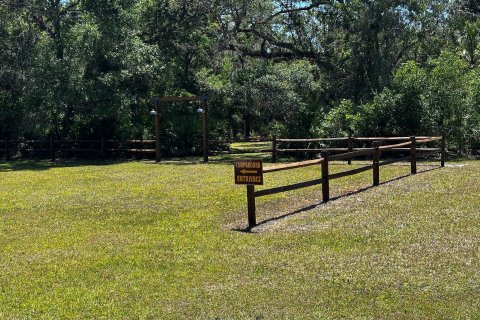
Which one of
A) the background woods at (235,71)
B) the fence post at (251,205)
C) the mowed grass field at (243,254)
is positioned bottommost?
the mowed grass field at (243,254)

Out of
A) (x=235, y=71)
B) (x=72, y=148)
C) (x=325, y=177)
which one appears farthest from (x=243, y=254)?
(x=72, y=148)

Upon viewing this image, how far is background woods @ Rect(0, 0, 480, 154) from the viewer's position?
75.9 ft

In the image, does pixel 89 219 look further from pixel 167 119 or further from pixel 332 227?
pixel 167 119

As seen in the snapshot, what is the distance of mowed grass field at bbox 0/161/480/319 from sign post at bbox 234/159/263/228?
1.08 feet

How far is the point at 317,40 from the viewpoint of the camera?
30.0 m

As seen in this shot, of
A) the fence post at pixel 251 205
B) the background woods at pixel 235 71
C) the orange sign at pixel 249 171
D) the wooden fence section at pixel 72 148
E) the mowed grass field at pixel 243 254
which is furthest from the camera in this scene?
the wooden fence section at pixel 72 148

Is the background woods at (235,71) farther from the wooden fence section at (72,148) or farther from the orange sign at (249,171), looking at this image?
the orange sign at (249,171)

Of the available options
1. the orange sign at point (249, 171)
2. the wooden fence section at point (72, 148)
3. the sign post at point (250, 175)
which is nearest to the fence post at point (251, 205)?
the sign post at point (250, 175)

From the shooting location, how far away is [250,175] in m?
9.33

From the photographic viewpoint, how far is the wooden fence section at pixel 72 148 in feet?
90.0

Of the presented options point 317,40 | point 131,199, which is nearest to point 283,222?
point 131,199

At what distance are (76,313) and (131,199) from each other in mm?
7457

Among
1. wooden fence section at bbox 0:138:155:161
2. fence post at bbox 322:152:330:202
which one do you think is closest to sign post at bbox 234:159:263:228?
fence post at bbox 322:152:330:202

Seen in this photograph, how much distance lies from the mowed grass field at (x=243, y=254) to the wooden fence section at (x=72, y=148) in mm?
13713
